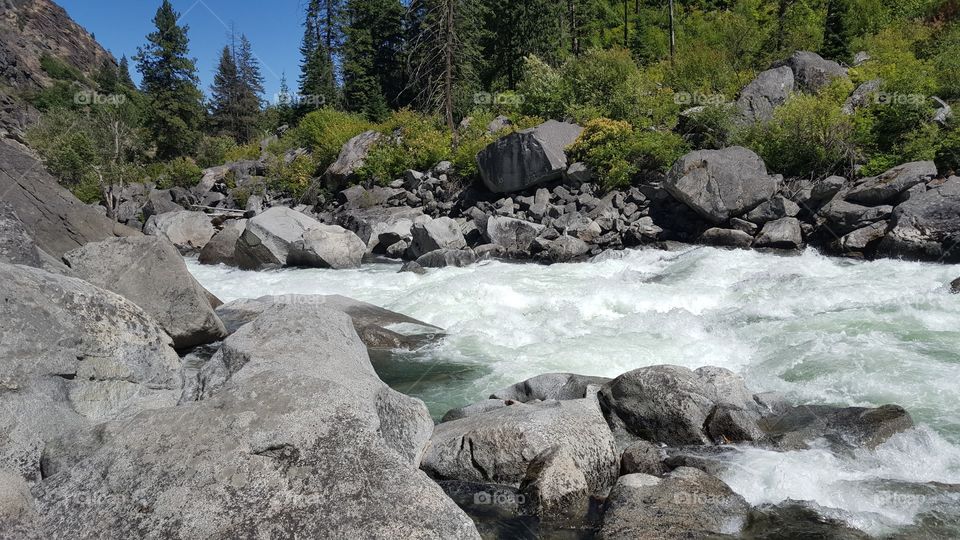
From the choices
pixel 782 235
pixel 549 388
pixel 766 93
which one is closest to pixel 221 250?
pixel 549 388

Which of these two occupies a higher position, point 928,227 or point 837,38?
point 837,38

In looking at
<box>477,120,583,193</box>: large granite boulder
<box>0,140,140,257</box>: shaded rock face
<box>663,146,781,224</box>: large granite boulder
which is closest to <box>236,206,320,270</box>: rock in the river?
<box>0,140,140,257</box>: shaded rock face

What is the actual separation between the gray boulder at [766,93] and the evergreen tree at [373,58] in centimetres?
2331

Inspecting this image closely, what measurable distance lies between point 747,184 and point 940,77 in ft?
30.9

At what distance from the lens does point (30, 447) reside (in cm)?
468

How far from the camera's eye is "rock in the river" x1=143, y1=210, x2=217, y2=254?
24391 millimetres

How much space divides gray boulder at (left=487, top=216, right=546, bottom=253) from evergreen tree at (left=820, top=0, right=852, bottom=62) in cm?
1806

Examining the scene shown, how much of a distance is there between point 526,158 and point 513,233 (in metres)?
4.29

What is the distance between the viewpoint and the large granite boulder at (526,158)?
22688 millimetres

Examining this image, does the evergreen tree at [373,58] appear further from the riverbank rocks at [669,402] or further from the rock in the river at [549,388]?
the riverbank rocks at [669,402]

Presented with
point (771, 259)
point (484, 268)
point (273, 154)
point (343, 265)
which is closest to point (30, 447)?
point (484, 268)

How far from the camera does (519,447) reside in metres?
6.17

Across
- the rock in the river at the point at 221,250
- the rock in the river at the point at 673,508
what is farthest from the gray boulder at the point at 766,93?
the rock in the river at the point at 673,508

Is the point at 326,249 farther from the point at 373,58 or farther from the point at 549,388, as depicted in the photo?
the point at 373,58
